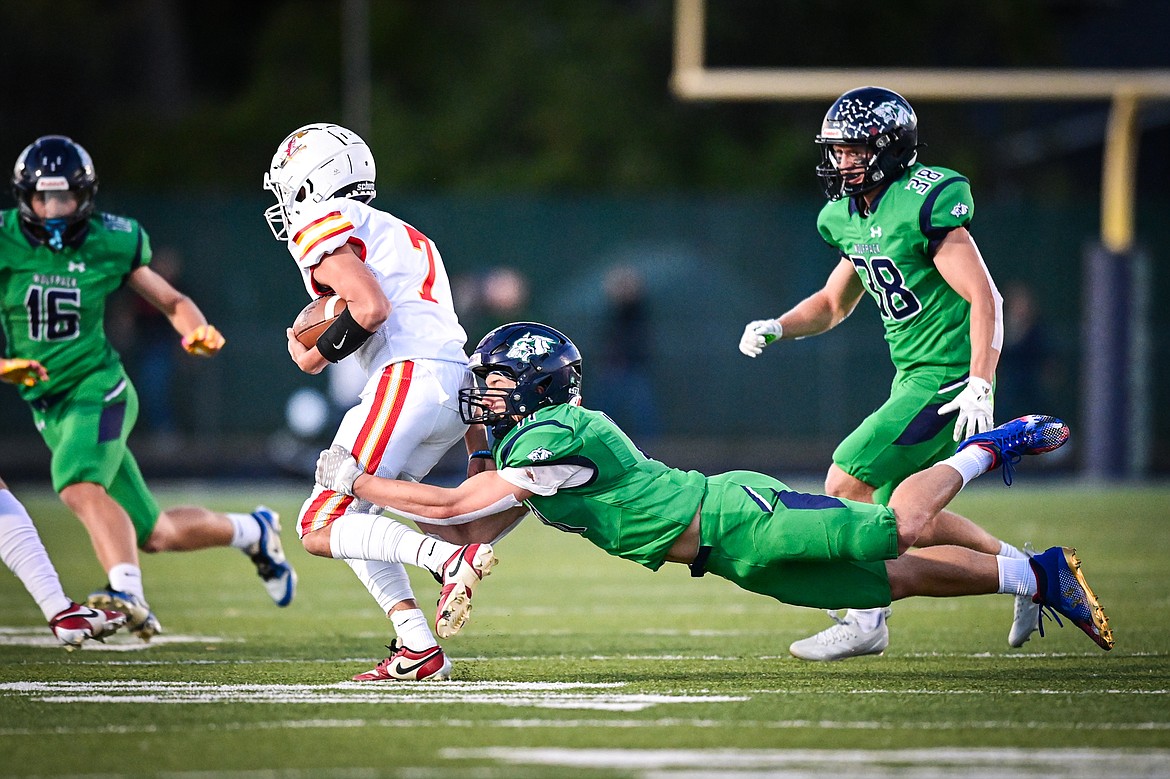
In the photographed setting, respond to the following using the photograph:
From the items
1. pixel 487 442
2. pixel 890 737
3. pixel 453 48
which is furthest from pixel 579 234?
pixel 890 737

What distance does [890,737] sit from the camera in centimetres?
406

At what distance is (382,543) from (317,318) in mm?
792

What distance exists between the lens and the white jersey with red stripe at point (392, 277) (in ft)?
16.9

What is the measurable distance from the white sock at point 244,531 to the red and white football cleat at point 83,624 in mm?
1180

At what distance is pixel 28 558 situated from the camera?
5.70 metres

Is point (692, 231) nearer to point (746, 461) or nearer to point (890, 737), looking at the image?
point (746, 461)

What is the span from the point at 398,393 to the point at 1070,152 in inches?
667

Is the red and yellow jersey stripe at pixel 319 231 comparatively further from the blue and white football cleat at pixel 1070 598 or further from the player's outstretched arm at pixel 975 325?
the blue and white football cleat at pixel 1070 598

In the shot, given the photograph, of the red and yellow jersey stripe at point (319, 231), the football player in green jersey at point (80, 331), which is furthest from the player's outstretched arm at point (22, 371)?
the red and yellow jersey stripe at point (319, 231)

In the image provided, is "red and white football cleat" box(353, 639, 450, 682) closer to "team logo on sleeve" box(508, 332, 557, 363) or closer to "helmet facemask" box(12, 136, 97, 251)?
"team logo on sleeve" box(508, 332, 557, 363)

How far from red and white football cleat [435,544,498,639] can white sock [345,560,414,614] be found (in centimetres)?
39

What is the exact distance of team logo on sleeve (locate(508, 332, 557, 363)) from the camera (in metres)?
4.96

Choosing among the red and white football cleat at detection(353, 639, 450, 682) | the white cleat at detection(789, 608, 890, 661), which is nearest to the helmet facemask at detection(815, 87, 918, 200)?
the white cleat at detection(789, 608, 890, 661)

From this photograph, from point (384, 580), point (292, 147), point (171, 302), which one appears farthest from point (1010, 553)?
point (171, 302)
